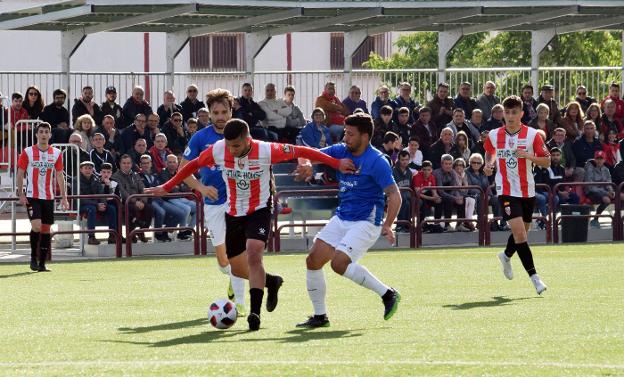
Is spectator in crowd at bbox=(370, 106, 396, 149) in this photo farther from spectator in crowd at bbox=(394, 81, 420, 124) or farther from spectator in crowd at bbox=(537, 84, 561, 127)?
spectator in crowd at bbox=(537, 84, 561, 127)

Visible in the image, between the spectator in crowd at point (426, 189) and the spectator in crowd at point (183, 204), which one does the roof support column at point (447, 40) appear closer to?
the spectator in crowd at point (426, 189)

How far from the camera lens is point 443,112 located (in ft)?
86.2

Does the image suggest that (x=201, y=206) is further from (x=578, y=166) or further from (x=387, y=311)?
(x=387, y=311)

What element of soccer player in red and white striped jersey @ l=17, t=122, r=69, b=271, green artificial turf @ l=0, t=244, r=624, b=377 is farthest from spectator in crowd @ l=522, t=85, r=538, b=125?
soccer player in red and white striped jersey @ l=17, t=122, r=69, b=271

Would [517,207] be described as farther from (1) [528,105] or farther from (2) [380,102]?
(1) [528,105]

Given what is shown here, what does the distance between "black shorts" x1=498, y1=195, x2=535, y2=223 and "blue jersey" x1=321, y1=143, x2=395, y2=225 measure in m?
3.76

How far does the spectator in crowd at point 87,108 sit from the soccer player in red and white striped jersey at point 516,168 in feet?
34.4

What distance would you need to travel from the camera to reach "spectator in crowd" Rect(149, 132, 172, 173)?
77.0ft

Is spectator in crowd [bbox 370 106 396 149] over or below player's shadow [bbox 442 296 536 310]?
over

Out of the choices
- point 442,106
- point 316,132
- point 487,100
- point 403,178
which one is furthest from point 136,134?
point 487,100

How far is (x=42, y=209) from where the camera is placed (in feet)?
64.2

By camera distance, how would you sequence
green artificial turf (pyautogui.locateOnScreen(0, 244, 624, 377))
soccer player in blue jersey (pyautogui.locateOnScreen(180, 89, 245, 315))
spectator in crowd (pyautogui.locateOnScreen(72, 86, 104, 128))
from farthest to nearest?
spectator in crowd (pyautogui.locateOnScreen(72, 86, 104, 128))
soccer player in blue jersey (pyautogui.locateOnScreen(180, 89, 245, 315))
green artificial turf (pyautogui.locateOnScreen(0, 244, 624, 377))

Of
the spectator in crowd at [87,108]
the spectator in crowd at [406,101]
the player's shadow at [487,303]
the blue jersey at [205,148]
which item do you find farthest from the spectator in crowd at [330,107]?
the blue jersey at [205,148]

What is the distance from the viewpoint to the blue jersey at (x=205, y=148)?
1288 centimetres
